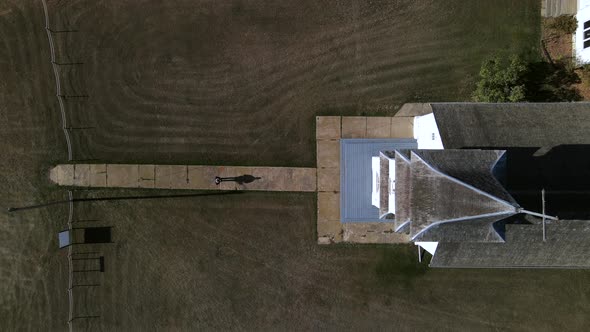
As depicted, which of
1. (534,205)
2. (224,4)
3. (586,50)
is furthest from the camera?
(224,4)

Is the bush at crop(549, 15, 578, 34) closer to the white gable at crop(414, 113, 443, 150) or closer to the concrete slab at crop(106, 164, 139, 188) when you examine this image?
the white gable at crop(414, 113, 443, 150)

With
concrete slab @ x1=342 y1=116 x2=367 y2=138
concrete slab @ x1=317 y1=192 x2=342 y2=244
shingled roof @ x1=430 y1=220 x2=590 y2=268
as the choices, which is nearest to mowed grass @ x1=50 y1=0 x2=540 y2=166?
concrete slab @ x1=342 y1=116 x2=367 y2=138

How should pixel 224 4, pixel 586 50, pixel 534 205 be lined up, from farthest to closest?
pixel 224 4 < pixel 586 50 < pixel 534 205

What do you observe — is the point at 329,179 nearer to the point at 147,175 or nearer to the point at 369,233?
the point at 369,233

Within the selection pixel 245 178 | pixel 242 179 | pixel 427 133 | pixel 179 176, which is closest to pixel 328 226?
pixel 245 178

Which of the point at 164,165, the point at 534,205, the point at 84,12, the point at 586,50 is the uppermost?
the point at 84,12

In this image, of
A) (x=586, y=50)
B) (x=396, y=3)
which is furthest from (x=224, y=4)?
(x=586, y=50)

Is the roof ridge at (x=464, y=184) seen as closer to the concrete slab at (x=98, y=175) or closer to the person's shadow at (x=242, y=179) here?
the person's shadow at (x=242, y=179)

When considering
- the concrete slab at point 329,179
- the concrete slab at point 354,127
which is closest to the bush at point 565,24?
the concrete slab at point 354,127

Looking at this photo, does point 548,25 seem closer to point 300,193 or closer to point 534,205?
point 534,205
